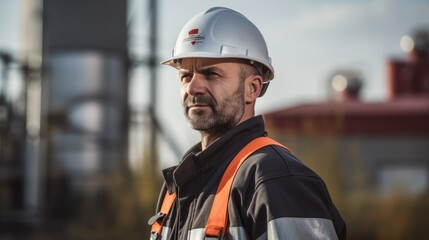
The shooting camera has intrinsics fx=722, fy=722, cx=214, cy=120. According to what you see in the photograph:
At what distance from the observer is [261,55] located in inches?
96.8

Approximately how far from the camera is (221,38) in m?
2.40

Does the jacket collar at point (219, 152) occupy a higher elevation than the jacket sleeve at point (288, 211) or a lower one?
higher

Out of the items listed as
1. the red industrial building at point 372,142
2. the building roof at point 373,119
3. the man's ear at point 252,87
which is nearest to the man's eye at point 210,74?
the man's ear at point 252,87

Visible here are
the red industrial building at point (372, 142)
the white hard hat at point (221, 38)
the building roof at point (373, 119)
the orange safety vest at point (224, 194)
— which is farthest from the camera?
the building roof at point (373, 119)

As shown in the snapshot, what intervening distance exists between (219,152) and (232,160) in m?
0.07

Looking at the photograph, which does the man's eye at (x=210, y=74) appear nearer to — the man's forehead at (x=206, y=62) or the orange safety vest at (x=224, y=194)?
the man's forehead at (x=206, y=62)

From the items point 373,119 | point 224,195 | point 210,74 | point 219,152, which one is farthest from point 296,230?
point 373,119

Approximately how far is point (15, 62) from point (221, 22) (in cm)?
993

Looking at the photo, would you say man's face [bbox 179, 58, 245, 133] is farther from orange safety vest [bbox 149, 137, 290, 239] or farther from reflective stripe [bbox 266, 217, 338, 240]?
reflective stripe [bbox 266, 217, 338, 240]

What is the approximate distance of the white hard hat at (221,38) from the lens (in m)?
2.36

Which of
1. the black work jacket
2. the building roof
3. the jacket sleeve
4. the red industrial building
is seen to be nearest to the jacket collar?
the black work jacket

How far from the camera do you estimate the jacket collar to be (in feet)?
7.36

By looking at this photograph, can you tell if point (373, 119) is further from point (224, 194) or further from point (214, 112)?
point (224, 194)

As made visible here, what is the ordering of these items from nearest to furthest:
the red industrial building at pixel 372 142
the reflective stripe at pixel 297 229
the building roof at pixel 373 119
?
the reflective stripe at pixel 297 229 < the red industrial building at pixel 372 142 < the building roof at pixel 373 119
